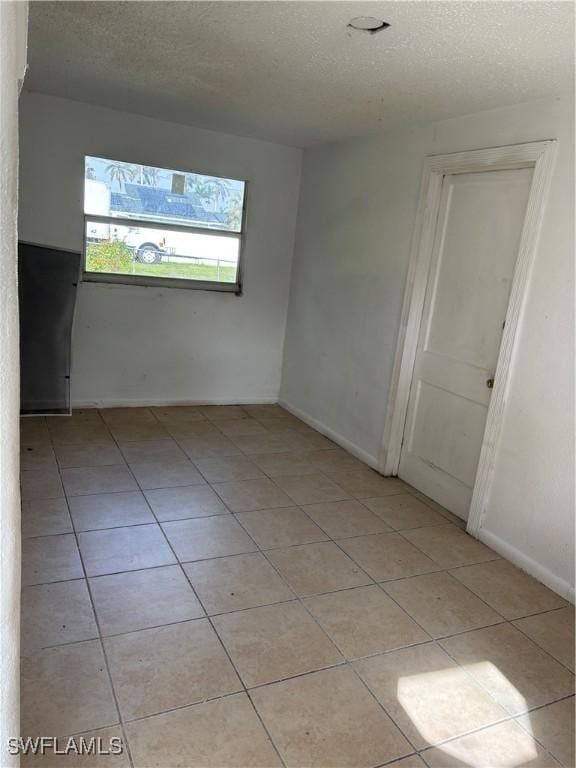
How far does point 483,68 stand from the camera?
7.68 ft

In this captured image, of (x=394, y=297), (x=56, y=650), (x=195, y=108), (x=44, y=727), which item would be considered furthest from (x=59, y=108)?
(x=44, y=727)

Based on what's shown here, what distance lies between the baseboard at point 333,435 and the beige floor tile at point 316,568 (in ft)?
4.09

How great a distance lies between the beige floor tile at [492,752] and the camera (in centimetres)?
165

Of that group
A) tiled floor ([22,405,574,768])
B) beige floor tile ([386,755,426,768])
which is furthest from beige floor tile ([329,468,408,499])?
beige floor tile ([386,755,426,768])

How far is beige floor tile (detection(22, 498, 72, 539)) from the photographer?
2666mm

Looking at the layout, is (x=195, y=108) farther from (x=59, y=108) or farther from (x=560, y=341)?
(x=560, y=341)

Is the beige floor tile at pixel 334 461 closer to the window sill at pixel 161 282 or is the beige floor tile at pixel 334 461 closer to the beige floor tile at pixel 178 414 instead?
the beige floor tile at pixel 178 414

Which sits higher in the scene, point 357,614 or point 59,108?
point 59,108

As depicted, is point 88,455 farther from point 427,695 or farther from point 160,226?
point 427,695

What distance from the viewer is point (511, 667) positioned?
2.07 m

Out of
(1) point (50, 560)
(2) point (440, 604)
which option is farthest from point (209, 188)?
(2) point (440, 604)

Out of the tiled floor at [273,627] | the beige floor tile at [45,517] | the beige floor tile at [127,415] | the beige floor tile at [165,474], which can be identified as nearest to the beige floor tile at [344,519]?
the tiled floor at [273,627]

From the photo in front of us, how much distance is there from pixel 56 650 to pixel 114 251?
3.21 metres

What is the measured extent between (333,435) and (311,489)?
1.01 meters
